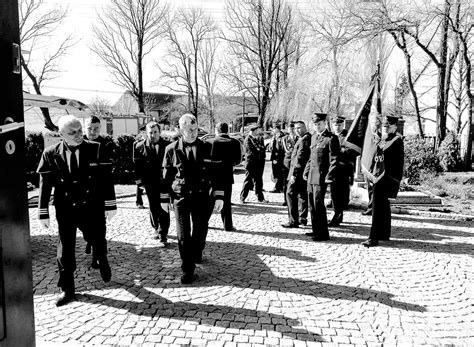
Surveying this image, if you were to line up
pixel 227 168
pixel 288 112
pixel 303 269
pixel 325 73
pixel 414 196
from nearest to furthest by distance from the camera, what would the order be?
pixel 303 269 < pixel 227 168 < pixel 414 196 < pixel 325 73 < pixel 288 112

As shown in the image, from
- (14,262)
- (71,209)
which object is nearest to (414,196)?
(71,209)

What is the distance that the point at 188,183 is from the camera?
5.05m

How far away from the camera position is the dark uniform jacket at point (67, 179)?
4.54 meters

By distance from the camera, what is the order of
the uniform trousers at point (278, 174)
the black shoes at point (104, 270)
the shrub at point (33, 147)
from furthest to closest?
the shrub at point (33, 147) → the uniform trousers at point (278, 174) → the black shoes at point (104, 270)

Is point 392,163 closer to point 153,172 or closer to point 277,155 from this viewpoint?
point 153,172

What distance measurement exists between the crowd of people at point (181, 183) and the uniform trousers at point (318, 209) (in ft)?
0.06

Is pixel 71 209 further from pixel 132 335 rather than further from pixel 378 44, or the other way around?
pixel 378 44

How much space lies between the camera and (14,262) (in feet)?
5.76

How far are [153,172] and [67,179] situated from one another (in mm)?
2533

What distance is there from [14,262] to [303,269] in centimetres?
437

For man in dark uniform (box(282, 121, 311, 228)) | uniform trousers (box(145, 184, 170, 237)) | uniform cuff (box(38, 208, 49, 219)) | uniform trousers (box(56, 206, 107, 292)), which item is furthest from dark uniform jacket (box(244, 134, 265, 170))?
uniform cuff (box(38, 208, 49, 219))

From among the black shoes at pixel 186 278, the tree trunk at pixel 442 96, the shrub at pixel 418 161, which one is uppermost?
the tree trunk at pixel 442 96

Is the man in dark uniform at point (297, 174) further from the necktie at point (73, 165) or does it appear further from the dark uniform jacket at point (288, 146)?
the necktie at point (73, 165)

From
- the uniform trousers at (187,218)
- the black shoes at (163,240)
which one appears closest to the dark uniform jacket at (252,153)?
the black shoes at (163,240)
